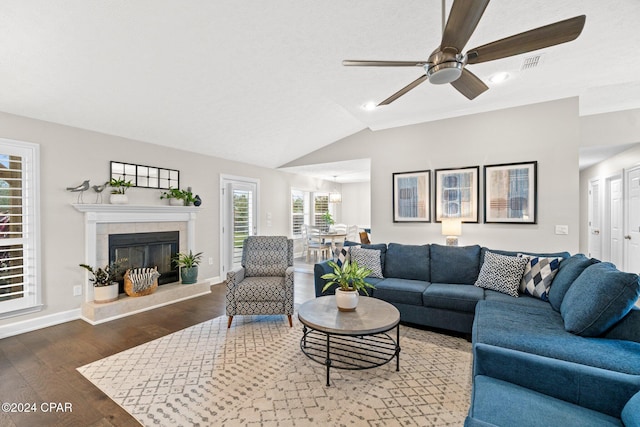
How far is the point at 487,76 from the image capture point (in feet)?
11.3

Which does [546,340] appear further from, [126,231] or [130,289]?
[126,231]

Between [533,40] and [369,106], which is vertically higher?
[369,106]

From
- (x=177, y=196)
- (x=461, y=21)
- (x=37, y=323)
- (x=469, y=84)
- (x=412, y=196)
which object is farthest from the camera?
(x=412, y=196)

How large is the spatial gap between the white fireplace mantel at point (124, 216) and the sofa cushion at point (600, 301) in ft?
16.0

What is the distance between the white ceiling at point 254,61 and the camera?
2.39 meters

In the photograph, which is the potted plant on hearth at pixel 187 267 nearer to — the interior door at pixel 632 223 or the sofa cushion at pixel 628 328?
the sofa cushion at pixel 628 328

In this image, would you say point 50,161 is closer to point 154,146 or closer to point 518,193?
point 154,146

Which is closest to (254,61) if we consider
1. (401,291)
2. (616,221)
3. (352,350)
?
(401,291)

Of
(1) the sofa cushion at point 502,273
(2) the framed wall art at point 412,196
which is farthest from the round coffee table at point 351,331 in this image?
(2) the framed wall art at point 412,196

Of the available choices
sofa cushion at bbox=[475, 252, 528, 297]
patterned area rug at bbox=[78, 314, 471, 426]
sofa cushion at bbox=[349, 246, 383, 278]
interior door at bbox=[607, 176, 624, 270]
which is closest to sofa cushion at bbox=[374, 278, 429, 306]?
sofa cushion at bbox=[349, 246, 383, 278]

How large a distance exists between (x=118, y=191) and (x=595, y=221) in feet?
30.1

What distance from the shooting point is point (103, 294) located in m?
3.69

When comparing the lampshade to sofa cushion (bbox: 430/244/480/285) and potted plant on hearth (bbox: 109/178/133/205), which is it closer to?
sofa cushion (bbox: 430/244/480/285)

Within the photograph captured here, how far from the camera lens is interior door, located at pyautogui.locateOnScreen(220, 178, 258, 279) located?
5.69 meters
